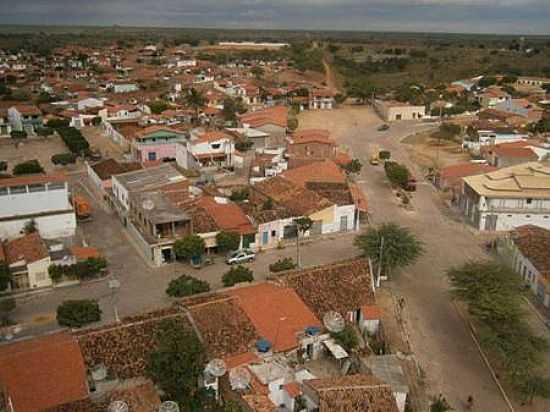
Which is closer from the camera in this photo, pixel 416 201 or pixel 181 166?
pixel 416 201

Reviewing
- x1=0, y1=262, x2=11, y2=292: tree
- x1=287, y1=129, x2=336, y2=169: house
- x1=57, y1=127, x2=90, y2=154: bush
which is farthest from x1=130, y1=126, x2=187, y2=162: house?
x1=0, y1=262, x2=11, y2=292: tree

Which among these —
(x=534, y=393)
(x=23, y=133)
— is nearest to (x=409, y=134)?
(x=23, y=133)

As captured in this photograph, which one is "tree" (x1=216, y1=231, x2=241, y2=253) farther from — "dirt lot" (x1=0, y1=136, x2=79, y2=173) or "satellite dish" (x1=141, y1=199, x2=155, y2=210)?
"dirt lot" (x1=0, y1=136, x2=79, y2=173)

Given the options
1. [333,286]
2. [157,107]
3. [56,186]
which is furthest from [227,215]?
[157,107]

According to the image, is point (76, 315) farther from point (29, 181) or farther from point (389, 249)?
A: point (389, 249)

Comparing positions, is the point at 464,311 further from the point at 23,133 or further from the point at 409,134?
the point at 23,133

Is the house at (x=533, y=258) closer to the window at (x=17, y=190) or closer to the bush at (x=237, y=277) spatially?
the bush at (x=237, y=277)

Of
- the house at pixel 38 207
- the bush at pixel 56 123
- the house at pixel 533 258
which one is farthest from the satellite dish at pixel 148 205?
the bush at pixel 56 123
